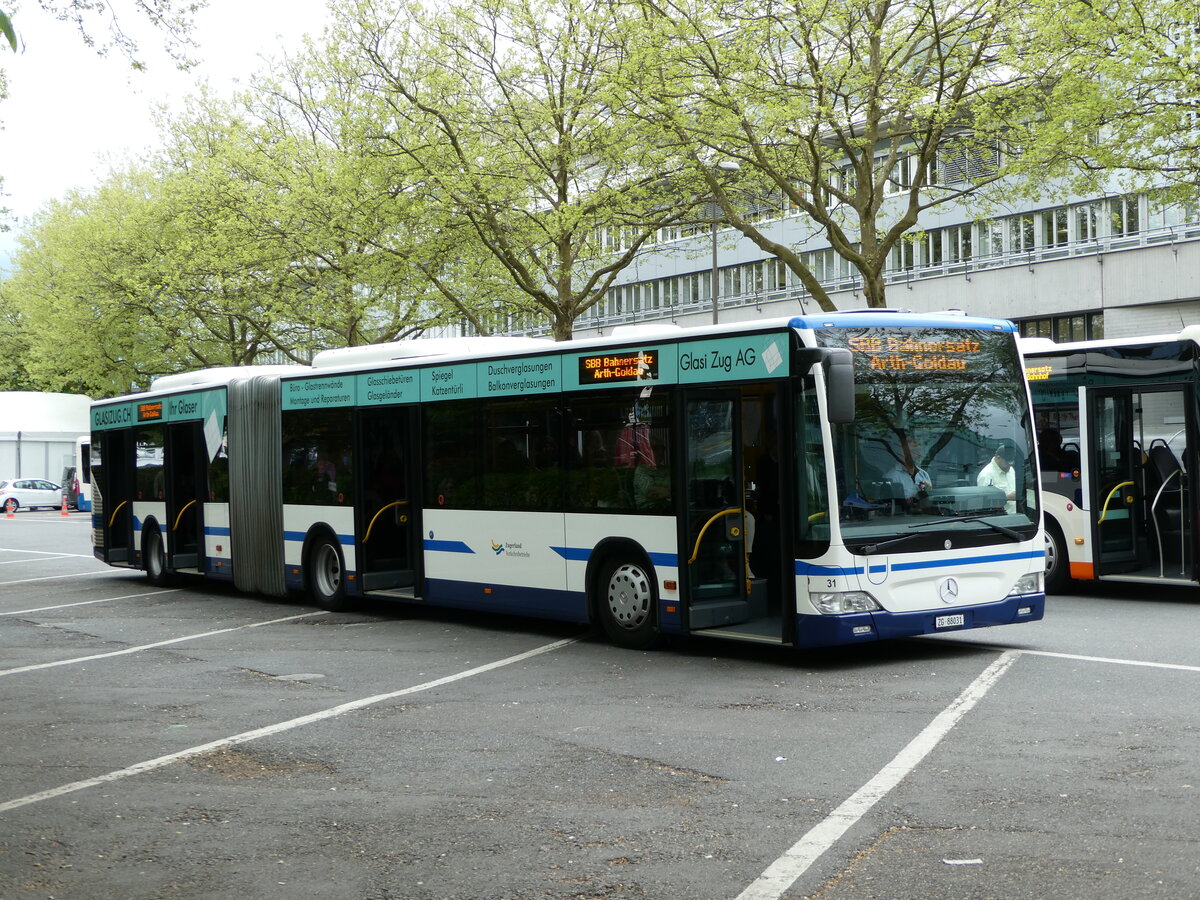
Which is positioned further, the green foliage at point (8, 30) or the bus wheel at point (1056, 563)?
the bus wheel at point (1056, 563)

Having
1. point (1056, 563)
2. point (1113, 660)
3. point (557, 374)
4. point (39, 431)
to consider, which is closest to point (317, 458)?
point (557, 374)

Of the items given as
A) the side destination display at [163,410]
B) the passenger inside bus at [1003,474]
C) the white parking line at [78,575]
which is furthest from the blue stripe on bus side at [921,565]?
the white parking line at [78,575]

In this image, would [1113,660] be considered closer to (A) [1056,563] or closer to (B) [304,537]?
(A) [1056,563]

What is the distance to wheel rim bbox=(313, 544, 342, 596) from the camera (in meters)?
16.9

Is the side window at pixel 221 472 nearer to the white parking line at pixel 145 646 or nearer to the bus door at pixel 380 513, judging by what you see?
the white parking line at pixel 145 646

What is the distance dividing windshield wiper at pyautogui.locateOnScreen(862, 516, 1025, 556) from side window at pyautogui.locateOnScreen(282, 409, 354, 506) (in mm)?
7365

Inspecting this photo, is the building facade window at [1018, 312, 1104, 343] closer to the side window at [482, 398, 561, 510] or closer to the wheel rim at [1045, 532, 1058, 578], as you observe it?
the wheel rim at [1045, 532, 1058, 578]

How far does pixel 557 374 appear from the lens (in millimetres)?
13328

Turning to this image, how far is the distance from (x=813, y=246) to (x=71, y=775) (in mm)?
45068

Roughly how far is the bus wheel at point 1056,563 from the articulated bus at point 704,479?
185 inches

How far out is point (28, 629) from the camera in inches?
616

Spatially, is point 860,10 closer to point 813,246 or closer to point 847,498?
point 847,498

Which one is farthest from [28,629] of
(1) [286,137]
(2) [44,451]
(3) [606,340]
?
(2) [44,451]

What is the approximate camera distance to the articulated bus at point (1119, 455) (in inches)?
601
